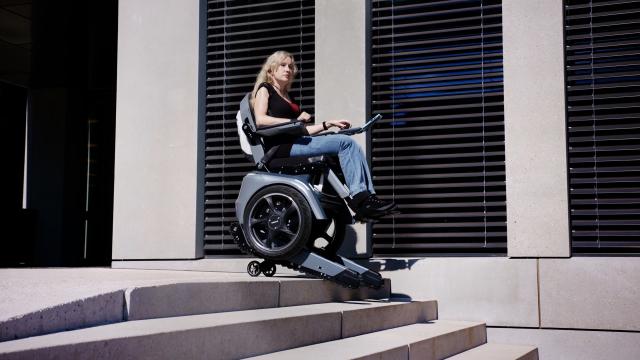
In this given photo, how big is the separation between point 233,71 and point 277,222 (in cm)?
247

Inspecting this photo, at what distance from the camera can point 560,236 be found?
596 centimetres

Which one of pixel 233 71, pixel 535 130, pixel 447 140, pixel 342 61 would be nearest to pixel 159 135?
pixel 233 71

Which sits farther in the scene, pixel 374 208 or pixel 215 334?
pixel 374 208

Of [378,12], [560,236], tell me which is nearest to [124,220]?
[378,12]

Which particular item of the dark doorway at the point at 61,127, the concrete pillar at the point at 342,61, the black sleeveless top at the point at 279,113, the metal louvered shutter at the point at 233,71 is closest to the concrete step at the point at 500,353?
the concrete pillar at the point at 342,61

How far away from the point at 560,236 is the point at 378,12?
101 inches

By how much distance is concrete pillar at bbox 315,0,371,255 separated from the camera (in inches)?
260

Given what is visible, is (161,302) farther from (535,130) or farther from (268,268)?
(535,130)

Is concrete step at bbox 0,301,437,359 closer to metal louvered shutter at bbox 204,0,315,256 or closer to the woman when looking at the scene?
the woman

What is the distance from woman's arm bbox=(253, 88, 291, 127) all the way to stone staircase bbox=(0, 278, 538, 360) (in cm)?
119

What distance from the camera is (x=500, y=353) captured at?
17.3 feet

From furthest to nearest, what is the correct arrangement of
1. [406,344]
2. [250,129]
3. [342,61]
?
[342,61] < [250,129] < [406,344]

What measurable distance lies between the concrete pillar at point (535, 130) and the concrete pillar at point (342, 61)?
125cm

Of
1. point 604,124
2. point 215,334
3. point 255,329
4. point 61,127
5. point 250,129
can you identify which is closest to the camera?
point 215,334
